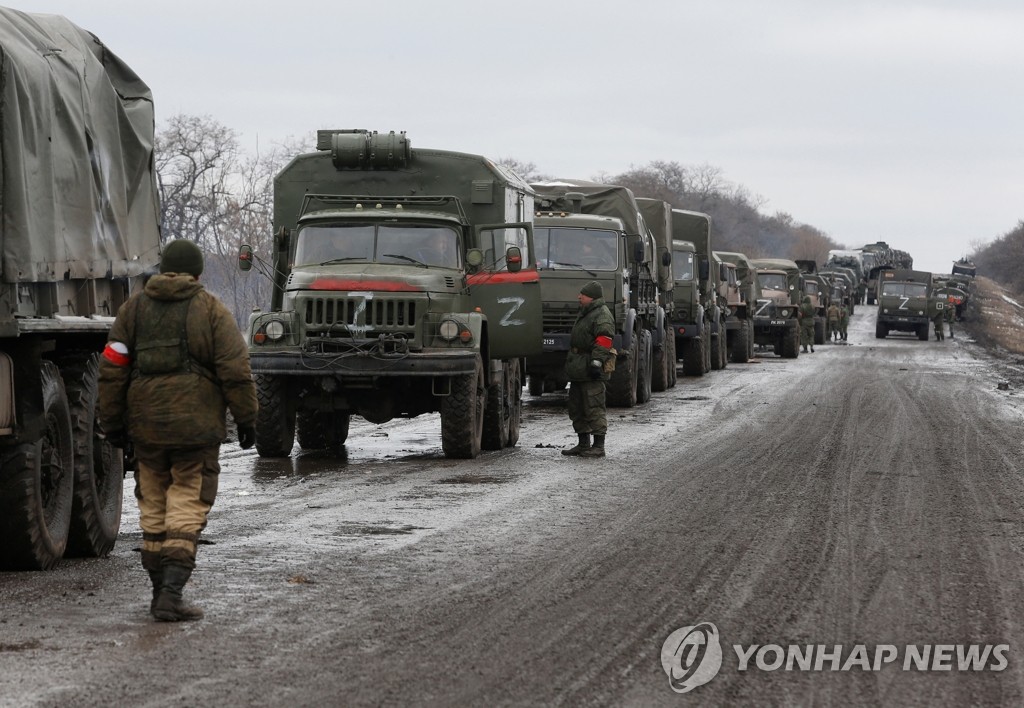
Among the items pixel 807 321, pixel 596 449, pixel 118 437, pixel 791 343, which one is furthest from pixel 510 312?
pixel 807 321

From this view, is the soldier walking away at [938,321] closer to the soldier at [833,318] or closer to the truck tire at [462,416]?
the soldier at [833,318]

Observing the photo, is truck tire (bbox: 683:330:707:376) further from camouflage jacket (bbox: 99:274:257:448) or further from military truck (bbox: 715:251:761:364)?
camouflage jacket (bbox: 99:274:257:448)

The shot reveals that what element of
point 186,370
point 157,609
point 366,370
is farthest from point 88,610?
point 366,370

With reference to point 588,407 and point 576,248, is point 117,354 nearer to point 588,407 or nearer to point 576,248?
point 588,407

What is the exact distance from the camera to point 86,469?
27.3ft

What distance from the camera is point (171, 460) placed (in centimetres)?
680

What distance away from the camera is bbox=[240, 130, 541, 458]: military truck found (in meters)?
13.5

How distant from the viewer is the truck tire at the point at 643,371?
22.4m

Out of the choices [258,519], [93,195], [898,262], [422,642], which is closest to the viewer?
[422,642]

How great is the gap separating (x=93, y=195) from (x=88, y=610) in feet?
8.81

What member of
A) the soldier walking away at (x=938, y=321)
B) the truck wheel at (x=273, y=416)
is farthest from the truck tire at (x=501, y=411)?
the soldier walking away at (x=938, y=321)

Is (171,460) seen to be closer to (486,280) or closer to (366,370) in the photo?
(366,370)

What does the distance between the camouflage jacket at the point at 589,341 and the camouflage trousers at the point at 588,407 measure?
105 millimetres

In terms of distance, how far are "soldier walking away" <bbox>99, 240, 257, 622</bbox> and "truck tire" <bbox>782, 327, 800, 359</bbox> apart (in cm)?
3477
